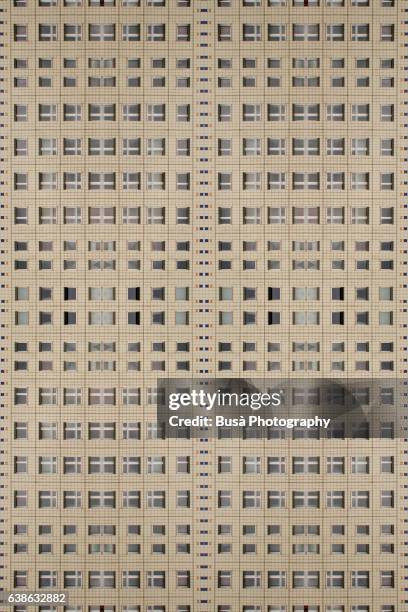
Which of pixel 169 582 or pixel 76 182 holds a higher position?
pixel 76 182

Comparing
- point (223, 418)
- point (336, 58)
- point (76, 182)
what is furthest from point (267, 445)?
point (336, 58)

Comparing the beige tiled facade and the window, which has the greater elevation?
the window

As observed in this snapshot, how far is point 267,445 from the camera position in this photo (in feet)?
51.6

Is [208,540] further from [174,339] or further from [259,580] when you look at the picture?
[174,339]

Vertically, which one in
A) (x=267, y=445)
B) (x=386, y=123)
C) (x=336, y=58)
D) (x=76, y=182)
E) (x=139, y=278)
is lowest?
(x=267, y=445)

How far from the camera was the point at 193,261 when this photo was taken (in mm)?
15672

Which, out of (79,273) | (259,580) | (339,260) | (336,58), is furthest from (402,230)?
(259,580)

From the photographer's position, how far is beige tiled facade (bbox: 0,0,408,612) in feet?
51.4

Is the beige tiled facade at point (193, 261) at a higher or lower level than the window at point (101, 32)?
lower

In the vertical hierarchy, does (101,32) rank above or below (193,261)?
above

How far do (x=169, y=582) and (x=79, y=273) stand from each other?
591 centimetres

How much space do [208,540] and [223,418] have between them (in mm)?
2252

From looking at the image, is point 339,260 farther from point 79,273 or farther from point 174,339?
point 79,273

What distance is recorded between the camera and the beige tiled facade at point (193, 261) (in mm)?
15672
